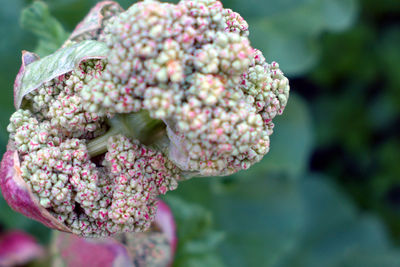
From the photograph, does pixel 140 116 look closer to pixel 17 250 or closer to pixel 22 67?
pixel 22 67

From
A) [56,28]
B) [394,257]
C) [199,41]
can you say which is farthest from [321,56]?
[199,41]

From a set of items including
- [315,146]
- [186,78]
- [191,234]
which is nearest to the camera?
[186,78]

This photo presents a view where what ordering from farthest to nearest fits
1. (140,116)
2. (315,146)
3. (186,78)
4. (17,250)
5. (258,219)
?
(315,146) → (258,219) → (17,250) → (140,116) → (186,78)

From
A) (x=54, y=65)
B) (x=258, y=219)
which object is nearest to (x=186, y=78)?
(x=54, y=65)

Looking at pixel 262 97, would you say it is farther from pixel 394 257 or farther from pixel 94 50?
pixel 394 257

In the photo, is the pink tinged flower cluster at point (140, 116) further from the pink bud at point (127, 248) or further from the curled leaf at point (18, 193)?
the pink bud at point (127, 248)

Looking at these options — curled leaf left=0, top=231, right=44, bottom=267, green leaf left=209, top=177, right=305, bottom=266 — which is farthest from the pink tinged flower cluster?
green leaf left=209, top=177, right=305, bottom=266
